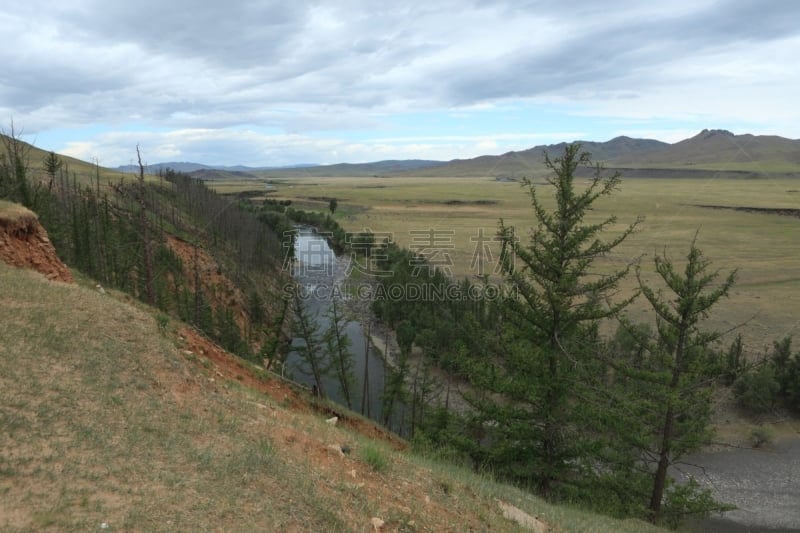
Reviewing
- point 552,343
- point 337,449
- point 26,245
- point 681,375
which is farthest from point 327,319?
point 337,449

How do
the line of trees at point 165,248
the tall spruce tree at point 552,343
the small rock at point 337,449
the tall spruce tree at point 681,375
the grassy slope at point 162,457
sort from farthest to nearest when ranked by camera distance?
the line of trees at point 165,248
the tall spruce tree at point 552,343
the tall spruce tree at point 681,375
the small rock at point 337,449
the grassy slope at point 162,457

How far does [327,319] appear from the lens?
52656mm

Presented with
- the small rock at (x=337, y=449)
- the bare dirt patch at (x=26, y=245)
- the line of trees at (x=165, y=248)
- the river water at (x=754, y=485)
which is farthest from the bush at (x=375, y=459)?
the river water at (x=754, y=485)

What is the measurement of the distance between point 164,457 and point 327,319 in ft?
148

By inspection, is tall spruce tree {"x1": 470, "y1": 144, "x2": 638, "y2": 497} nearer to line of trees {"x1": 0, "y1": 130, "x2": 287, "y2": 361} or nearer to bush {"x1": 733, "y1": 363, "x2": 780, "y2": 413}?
line of trees {"x1": 0, "y1": 130, "x2": 287, "y2": 361}

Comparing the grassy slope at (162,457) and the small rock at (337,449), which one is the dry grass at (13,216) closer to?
the grassy slope at (162,457)

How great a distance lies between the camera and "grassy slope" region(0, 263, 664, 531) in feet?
21.3

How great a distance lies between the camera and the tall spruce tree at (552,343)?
48.5 feet

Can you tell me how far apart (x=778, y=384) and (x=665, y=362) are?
2900cm

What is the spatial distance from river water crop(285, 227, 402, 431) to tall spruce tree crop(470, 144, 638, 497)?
15431 millimetres

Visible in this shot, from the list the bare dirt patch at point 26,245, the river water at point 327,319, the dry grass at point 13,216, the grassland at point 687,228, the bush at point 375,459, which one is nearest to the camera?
the bush at point 375,459

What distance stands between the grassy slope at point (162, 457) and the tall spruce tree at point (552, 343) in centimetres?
316

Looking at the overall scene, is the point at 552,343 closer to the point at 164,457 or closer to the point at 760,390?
the point at 164,457

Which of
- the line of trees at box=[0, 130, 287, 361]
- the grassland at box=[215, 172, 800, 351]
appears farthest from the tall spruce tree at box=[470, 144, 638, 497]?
the line of trees at box=[0, 130, 287, 361]
